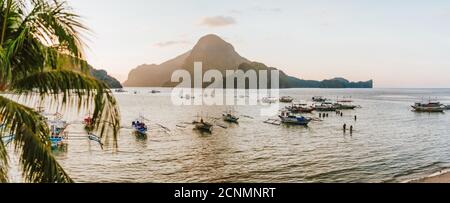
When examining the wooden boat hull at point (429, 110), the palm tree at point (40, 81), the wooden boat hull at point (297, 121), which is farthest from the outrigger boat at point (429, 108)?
the palm tree at point (40, 81)

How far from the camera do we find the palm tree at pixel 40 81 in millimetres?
2600

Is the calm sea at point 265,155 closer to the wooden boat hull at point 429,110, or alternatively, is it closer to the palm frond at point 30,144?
the wooden boat hull at point 429,110

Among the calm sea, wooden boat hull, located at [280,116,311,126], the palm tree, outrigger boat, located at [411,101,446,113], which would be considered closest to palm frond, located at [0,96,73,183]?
the palm tree

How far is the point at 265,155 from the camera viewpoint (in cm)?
2434

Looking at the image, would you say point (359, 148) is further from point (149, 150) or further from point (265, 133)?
point (149, 150)

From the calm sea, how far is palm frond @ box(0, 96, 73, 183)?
50.8ft

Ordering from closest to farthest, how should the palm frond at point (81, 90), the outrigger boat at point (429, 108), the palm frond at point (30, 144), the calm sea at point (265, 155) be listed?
the palm frond at point (30, 144), the palm frond at point (81, 90), the calm sea at point (265, 155), the outrigger boat at point (429, 108)

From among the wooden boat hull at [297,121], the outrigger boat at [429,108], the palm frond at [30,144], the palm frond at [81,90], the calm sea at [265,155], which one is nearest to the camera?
the palm frond at [30,144]

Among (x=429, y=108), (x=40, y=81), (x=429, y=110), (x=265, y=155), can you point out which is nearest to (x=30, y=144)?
(x=40, y=81)

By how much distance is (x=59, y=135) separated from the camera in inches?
1055

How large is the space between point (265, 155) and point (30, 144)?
22.2 m

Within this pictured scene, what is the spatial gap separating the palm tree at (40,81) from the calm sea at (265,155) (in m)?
A: 15.5
